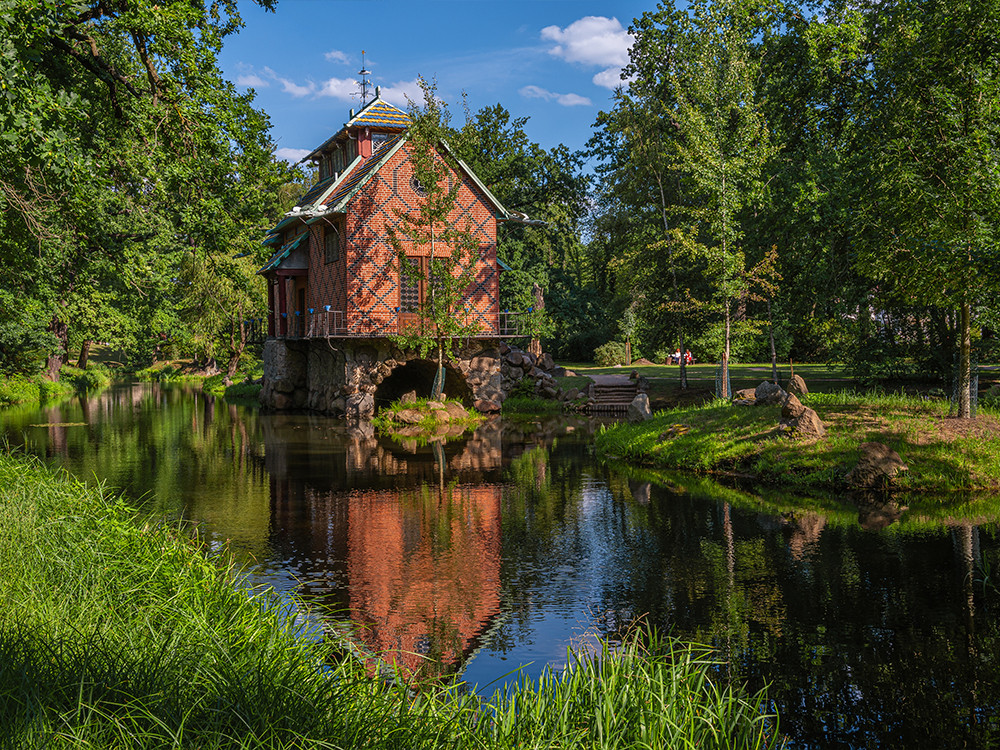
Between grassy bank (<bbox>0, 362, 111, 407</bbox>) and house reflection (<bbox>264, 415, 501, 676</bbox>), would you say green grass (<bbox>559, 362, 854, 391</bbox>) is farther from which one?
grassy bank (<bbox>0, 362, 111, 407</bbox>)

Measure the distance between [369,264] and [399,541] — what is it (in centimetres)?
1905

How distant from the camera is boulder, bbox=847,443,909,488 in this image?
15227mm

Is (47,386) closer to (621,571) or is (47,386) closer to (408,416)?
(408,416)

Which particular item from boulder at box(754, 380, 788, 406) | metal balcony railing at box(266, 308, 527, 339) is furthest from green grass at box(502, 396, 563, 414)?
boulder at box(754, 380, 788, 406)

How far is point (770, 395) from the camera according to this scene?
19.6 metres

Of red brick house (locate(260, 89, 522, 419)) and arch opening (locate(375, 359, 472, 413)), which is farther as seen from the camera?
arch opening (locate(375, 359, 472, 413))

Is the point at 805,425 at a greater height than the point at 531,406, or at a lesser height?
greater

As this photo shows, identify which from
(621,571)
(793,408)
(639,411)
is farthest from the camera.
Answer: (639,411)

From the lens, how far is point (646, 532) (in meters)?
12.8

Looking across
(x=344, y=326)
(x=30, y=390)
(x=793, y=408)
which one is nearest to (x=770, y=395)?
(x=793, y=408)

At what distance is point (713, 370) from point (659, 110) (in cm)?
1479

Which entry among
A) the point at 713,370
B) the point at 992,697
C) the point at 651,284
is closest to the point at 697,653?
the point at 992,697

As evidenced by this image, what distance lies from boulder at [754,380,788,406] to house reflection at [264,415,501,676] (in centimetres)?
675

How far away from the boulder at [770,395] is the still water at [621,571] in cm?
358
